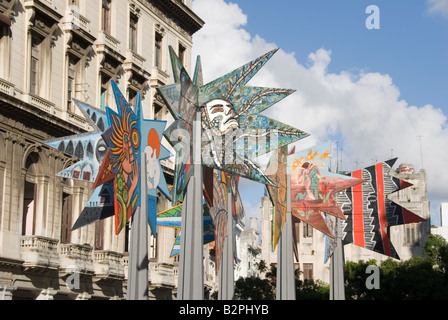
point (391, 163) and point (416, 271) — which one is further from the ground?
point (391, 163)

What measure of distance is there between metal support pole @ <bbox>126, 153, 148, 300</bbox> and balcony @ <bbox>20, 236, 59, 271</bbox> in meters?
12.8

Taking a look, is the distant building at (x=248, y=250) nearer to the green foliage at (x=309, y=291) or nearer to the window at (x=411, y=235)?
the window at (x=411, y=235)

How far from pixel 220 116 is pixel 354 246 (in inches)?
2227

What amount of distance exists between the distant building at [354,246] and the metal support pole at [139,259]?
179ft

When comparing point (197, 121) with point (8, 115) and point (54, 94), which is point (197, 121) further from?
point (54, 94)

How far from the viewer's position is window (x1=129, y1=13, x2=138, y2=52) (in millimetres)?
50031

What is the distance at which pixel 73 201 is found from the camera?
42.5 metres

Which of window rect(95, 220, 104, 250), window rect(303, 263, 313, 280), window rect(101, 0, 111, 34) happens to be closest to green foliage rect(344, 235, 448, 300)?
window rect(95, 220, 104, 250)

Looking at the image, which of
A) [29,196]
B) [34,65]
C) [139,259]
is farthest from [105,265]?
[139,259]

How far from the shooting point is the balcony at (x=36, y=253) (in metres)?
36.7

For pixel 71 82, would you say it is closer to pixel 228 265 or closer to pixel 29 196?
pixel 29 196

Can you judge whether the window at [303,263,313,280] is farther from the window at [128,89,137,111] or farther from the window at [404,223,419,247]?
the window at [128,89,137,111]
